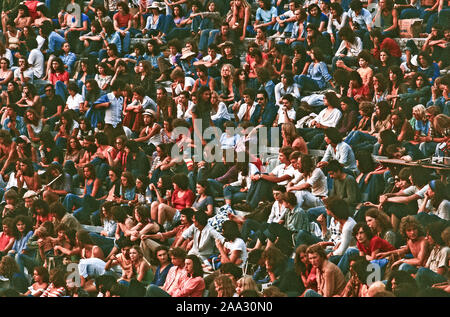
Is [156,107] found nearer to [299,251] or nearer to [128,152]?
[128,152]

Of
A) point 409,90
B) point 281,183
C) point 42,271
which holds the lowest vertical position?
point 42,271

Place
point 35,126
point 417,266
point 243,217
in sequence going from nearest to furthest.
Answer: point 417,266, point 243,217, point 35,126

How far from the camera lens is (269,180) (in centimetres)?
1702

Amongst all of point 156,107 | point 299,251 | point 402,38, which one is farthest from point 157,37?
point 299,251

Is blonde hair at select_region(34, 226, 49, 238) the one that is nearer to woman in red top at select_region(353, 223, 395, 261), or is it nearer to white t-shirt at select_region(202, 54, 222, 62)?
white t-shirt at select_region(202, 54, 222, 62)

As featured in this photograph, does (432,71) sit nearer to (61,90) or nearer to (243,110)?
(243,110)

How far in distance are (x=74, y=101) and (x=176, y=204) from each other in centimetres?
375

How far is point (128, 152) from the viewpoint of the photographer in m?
18.7

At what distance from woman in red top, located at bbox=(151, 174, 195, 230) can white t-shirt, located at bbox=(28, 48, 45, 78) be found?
4.90 metres

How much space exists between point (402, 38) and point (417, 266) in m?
4.42

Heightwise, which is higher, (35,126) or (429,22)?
(429,22)

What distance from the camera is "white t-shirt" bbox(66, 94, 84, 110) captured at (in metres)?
20.5

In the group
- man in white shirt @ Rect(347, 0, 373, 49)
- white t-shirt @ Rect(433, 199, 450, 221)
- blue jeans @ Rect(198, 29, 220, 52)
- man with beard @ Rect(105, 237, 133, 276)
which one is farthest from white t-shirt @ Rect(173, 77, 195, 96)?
white t-shirt @ Rect(433, 199, 450, 221)

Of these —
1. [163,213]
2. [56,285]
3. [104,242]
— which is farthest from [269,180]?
[56,285]
